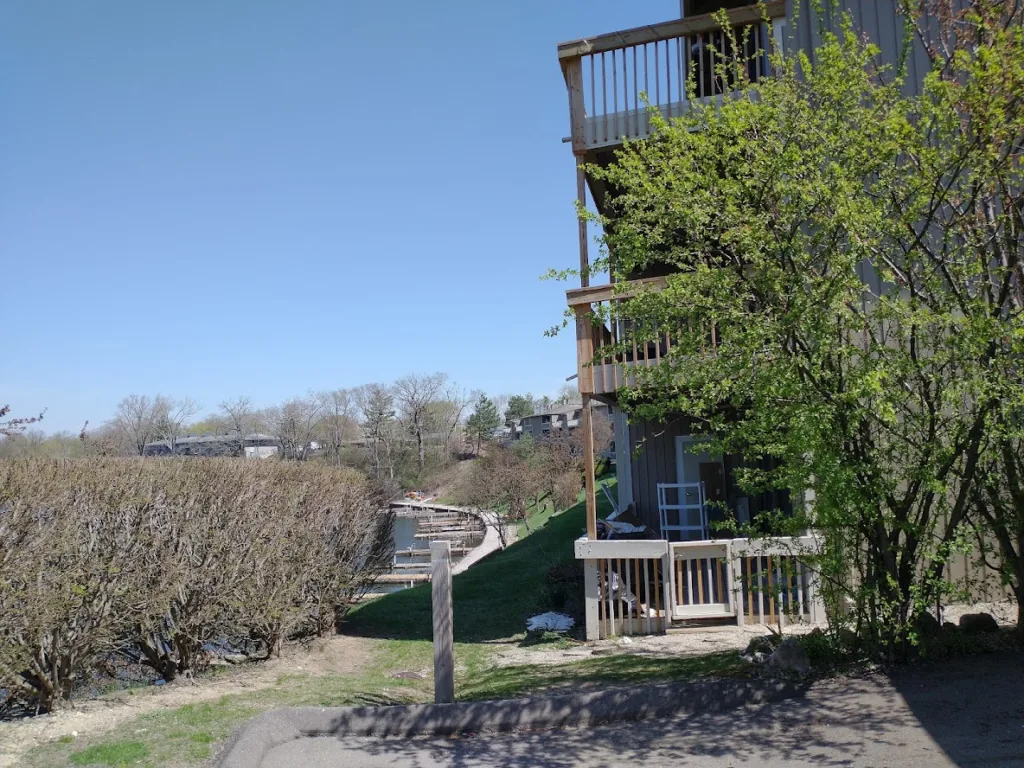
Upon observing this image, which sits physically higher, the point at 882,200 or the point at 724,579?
the point at 882,200

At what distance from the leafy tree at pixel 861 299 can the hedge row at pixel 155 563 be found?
4.57 meters

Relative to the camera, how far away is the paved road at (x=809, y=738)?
4492mm

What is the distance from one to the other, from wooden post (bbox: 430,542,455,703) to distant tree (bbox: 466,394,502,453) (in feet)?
171

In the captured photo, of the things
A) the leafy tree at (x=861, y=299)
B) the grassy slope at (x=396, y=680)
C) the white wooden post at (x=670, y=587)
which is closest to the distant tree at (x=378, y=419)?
the grassy slope at (x=396, y=680)

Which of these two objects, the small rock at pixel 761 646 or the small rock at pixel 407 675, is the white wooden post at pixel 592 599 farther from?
the small rock at pixel 761 646

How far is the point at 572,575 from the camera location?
453 inches

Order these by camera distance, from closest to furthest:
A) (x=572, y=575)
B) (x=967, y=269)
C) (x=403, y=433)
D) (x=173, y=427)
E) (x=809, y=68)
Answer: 1. (x=967, y=269)
2. (x=809, y=68)
3. (x=572, y=575)
4. (x=173, y=427)
5. (x=403, y=433)

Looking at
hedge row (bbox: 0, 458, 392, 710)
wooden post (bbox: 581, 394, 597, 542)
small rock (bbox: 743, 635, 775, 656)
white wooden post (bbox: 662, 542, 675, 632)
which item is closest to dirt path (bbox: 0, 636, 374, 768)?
hedge row (bbox: 0, 458, 392, 710)

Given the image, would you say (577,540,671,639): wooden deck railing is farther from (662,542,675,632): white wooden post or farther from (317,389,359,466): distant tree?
(317,389,359,466): distant tree

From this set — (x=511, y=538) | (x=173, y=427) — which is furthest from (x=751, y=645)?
(x=173, y=427)

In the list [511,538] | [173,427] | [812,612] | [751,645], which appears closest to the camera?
[751,645]

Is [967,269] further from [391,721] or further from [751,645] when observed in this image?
[391,721]

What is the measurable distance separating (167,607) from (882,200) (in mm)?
6516

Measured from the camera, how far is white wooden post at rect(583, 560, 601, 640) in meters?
9.10
